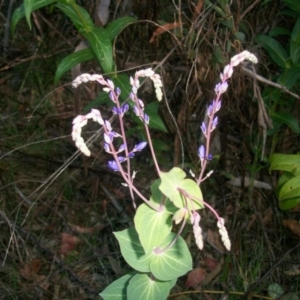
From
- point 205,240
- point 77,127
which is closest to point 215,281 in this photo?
point 205,240

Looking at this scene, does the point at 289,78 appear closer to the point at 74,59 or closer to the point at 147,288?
the point at 74,59

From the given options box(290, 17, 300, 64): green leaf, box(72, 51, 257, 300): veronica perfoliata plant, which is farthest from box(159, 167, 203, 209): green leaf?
box(290, 17, 300, 64): green leaf

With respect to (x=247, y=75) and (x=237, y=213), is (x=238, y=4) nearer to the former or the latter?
(x=247, y=75)

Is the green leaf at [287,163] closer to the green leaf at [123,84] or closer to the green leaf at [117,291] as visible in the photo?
the green leaf at [123,84]

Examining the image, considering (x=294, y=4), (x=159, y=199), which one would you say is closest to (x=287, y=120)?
(x=294, y=4)

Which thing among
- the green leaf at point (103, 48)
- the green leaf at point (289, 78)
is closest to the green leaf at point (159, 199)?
the green leaf at point (103, 48)

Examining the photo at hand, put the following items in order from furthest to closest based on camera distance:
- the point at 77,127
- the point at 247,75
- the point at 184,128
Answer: the point at 184,128
the point at 247,75
the point at 77,127

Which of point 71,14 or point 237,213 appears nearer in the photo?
point 71,14
